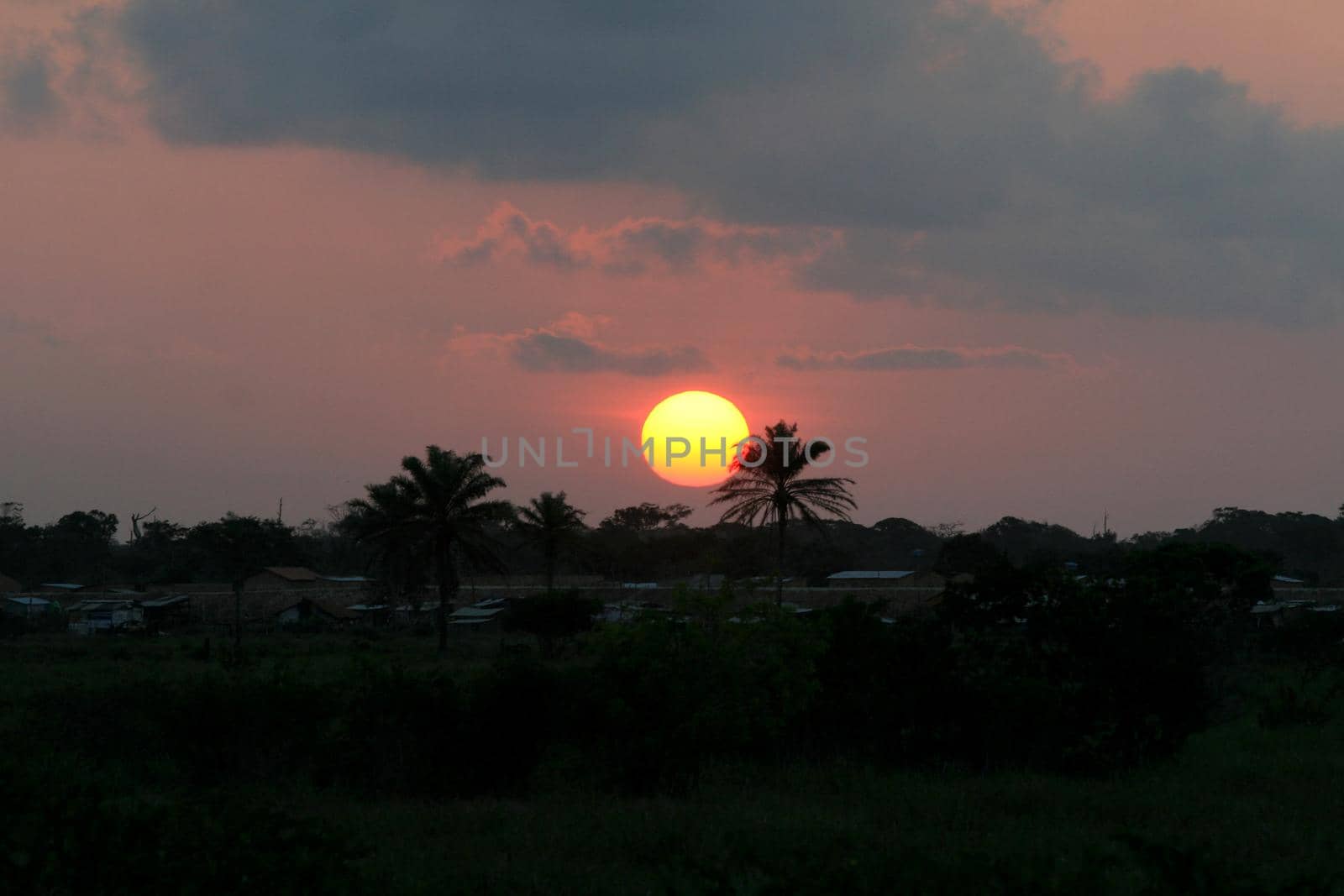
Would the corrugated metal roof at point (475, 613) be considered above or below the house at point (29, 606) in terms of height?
below

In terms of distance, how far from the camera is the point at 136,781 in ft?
45.9

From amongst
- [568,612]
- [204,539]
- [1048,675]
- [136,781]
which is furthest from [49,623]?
[1048,675]

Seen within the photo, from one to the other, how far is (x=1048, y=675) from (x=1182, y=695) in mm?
1696

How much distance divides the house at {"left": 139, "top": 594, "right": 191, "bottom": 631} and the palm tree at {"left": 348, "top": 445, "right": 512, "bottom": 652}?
26.0 metres

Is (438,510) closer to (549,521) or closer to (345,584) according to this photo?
(549,521)

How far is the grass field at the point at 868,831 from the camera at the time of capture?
6.57 metres

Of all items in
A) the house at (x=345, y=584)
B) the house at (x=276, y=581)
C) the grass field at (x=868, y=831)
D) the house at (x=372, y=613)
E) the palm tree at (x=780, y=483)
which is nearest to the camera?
the grass field at (x=868, y=831)

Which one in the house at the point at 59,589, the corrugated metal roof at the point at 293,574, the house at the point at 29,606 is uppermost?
the corrugated metal roof at the point at 293,574

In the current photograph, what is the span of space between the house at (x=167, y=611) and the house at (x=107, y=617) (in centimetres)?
78

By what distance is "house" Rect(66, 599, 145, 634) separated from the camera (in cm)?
6844

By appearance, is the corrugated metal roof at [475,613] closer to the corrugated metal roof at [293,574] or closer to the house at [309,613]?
the house at [309,613]

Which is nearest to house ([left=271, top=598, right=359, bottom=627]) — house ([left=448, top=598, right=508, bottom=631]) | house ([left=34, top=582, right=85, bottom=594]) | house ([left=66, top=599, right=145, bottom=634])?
house ([left=448, top=598, right=508, bottom=631])

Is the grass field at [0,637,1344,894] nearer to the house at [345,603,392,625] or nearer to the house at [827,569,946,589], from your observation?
the house at [827,569,946,589]

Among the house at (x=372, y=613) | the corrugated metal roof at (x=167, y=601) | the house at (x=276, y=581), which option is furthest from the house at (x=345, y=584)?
the corrugated metal roof at (x=167, y=601)
